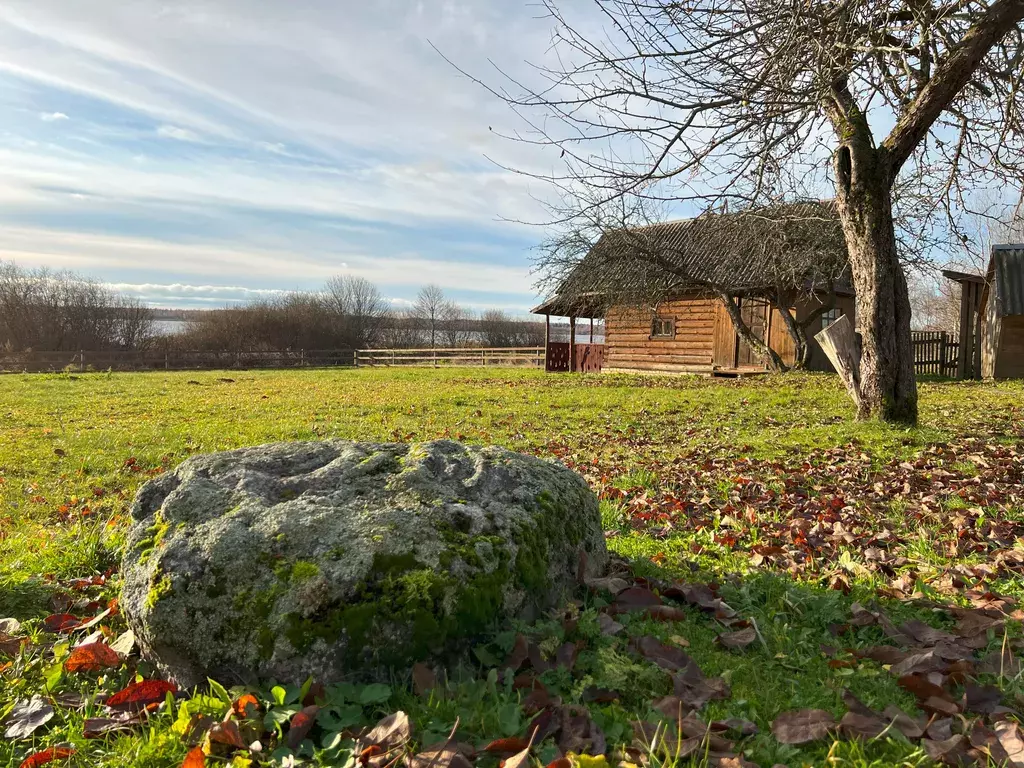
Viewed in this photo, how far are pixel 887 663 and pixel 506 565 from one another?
1.66 meters

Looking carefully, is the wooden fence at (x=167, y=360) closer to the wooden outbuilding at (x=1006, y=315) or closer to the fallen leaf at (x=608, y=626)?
the fallen leaf at (x=608, y=626)

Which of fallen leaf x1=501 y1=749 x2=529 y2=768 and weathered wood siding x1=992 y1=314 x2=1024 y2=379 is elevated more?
weathered wood siding x1=992 y1=314 x2=1024 y2=379

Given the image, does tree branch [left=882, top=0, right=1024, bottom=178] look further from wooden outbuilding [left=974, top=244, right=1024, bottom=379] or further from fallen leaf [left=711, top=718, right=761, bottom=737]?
wooden outbuilding [left=974, top=244, right=1024, bottom=379]

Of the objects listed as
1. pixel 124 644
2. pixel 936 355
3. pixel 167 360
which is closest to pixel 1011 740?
pixel 124 644

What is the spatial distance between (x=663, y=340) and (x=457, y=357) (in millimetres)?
16630

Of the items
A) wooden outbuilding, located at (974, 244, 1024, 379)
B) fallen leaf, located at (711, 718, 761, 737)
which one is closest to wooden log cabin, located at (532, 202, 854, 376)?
wooden outbuilding, located at (974, 244, 1024, 379)

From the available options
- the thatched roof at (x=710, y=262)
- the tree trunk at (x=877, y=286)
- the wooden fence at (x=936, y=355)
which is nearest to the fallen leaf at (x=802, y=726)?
the tree trunk at (x=877, y=286)

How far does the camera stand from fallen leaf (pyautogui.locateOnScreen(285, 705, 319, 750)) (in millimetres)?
2035

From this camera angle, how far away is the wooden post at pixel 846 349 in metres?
8.52

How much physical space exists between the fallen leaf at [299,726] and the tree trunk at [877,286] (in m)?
8.41

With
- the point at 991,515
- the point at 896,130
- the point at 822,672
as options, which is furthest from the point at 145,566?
the point at 896,130

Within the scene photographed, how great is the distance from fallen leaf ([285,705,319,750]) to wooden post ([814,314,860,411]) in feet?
27.4

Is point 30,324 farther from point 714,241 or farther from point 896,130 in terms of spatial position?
point 896,130

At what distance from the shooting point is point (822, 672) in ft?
8.35
